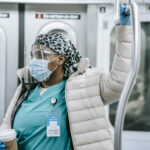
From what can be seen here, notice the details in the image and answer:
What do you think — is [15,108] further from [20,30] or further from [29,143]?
[20,30]

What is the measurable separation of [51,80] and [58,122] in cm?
34

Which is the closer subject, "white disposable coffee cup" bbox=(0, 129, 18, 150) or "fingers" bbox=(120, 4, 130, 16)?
"fingers" bbox=(120, 4, 130, 16)

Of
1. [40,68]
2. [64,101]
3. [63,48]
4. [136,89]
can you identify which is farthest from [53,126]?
[136,89]

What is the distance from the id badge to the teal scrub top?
0.08 ft

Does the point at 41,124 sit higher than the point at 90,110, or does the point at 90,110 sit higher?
the point at 90,110

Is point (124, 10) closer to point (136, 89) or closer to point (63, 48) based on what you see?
point (63, 48)

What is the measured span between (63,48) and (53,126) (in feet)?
1.98

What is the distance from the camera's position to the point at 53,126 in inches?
73.9

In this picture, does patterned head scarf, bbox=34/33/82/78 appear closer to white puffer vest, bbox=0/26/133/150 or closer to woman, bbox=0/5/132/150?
woman, bbox=0/5/132/150

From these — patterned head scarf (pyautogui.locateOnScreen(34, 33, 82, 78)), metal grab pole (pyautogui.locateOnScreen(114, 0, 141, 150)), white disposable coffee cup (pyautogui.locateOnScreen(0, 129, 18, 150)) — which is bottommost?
white disposable coffee cup (pyautogui.locateOnScreen(0, 129, 18, 150))

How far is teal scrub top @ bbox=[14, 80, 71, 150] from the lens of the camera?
1.91 metres

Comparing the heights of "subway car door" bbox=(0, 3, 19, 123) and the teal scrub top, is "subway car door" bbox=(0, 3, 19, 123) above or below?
above

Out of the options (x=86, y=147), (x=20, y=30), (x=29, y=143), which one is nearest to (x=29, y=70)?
(x=29, y=143)

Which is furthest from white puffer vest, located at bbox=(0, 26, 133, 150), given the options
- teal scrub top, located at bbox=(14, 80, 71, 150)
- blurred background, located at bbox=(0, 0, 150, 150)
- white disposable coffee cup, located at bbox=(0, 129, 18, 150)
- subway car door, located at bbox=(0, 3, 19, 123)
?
subway car door, located at bbox=(0, 3, 19, 123)
